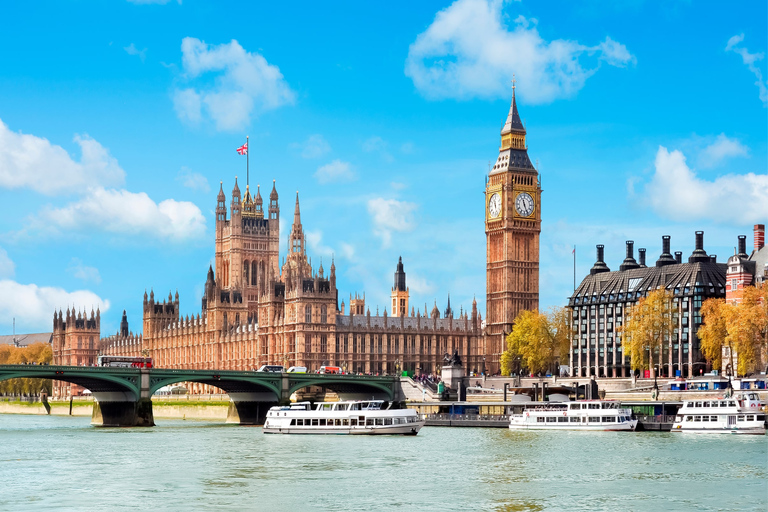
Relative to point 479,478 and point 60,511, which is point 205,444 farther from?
point 60,511

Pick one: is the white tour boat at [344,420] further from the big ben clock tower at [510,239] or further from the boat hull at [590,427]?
the big ben clock tower at [510,239]

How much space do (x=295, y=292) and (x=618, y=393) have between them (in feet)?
173

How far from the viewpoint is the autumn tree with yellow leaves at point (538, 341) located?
139 m

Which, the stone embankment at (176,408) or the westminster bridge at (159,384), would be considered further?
the stone embankment at (176,408)

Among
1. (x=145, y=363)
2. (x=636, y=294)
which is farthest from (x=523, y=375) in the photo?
(x=145, y=363)

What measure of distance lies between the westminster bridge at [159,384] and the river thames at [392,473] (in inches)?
471

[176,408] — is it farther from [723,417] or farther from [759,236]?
[723,417]

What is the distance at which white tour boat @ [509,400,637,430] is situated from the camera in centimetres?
8838

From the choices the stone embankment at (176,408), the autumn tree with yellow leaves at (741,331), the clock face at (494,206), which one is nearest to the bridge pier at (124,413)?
the stone embankment at (176,408)

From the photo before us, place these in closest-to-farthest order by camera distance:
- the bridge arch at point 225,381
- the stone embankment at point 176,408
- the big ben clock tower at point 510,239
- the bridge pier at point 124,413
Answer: the bridge pier at point 124,413 → the bridge arch at point 225,381 → the stone embankment at point 176,408 → the big ben clock tower at point 510,239

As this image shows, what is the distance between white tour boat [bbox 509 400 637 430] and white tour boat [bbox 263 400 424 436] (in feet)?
24.9

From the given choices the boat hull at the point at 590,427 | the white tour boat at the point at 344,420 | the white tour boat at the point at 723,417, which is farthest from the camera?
the white tour boat at the point at 344,420

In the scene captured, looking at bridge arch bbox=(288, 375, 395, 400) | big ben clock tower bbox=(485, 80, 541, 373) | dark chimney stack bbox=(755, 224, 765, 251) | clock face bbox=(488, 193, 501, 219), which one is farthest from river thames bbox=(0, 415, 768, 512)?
clock face bbox=(488, 193, 501, 219)

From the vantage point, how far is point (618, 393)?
11112cm
